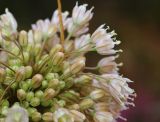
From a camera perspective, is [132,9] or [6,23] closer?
[6,23]

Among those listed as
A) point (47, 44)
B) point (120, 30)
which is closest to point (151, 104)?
point (120, 30)

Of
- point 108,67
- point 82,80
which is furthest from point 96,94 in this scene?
point 108,67

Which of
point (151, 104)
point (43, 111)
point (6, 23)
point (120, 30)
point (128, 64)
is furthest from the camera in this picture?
point (120, 30)

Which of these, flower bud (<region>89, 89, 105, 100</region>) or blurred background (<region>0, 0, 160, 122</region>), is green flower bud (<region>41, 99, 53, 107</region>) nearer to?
flower bud (<region>89, 89, 105, 100</region>)

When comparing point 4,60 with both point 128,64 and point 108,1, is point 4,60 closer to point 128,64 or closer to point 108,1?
point 128,64

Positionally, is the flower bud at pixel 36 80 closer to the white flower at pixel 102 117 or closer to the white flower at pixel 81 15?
the white flower at pixel 102 117

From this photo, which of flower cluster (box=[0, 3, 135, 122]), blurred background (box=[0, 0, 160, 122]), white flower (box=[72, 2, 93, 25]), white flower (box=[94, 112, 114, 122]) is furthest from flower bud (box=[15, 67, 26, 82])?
blurred background (box=[0, 0, 160, 122])

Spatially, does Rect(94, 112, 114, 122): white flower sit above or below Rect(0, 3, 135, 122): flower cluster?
below

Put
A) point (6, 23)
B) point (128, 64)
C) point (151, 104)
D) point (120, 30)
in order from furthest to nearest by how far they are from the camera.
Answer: point (120, 30), point (128, 64), point (151, 104), point (6, 23)
